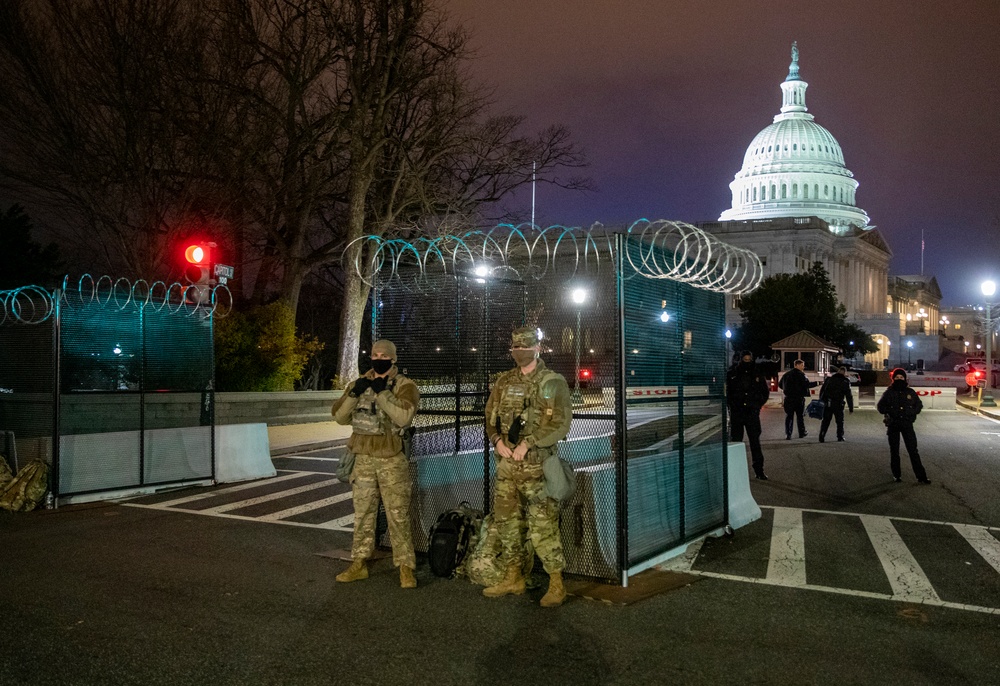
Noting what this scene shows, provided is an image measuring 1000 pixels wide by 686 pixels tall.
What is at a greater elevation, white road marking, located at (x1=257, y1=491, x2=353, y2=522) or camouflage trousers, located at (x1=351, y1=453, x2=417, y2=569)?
camouflage trousers, located at (x1=351, y1=453, x2=417, y2=569)

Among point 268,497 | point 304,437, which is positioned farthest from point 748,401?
point 304,437

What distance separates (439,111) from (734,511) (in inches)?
891

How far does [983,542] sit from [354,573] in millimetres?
6503

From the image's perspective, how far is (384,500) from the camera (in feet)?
24.1

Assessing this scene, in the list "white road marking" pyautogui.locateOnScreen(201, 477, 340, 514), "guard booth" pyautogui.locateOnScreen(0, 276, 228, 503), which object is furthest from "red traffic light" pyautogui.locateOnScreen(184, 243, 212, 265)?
"white road marking" pyautogui.locateOnScreen(201, 477, 340, 514)

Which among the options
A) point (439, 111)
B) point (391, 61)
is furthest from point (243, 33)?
point (439, 111)

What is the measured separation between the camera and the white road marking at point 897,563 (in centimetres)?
717

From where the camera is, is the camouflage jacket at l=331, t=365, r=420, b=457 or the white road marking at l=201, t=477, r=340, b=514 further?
the white road marking at l=201, t=477, r=340, b=514

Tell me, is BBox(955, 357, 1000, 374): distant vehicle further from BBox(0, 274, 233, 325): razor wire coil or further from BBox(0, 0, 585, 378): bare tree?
BBox(0, 274, 233, 325): razor wire coil

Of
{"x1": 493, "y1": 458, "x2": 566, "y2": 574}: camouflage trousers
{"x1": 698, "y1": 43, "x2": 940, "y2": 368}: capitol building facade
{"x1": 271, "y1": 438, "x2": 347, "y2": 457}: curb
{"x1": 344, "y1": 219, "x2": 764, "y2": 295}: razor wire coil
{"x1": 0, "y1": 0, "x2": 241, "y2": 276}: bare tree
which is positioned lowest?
{"x1": 271, "y1": 438, "x2": 347, "y2": 457}: curb

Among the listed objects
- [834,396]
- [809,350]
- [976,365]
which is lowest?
[834,396]

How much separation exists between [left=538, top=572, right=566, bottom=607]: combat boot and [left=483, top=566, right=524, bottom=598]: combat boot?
261 millimetres

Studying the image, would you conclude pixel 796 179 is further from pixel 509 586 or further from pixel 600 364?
pixel 509 586

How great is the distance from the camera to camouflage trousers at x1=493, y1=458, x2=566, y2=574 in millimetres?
6699
